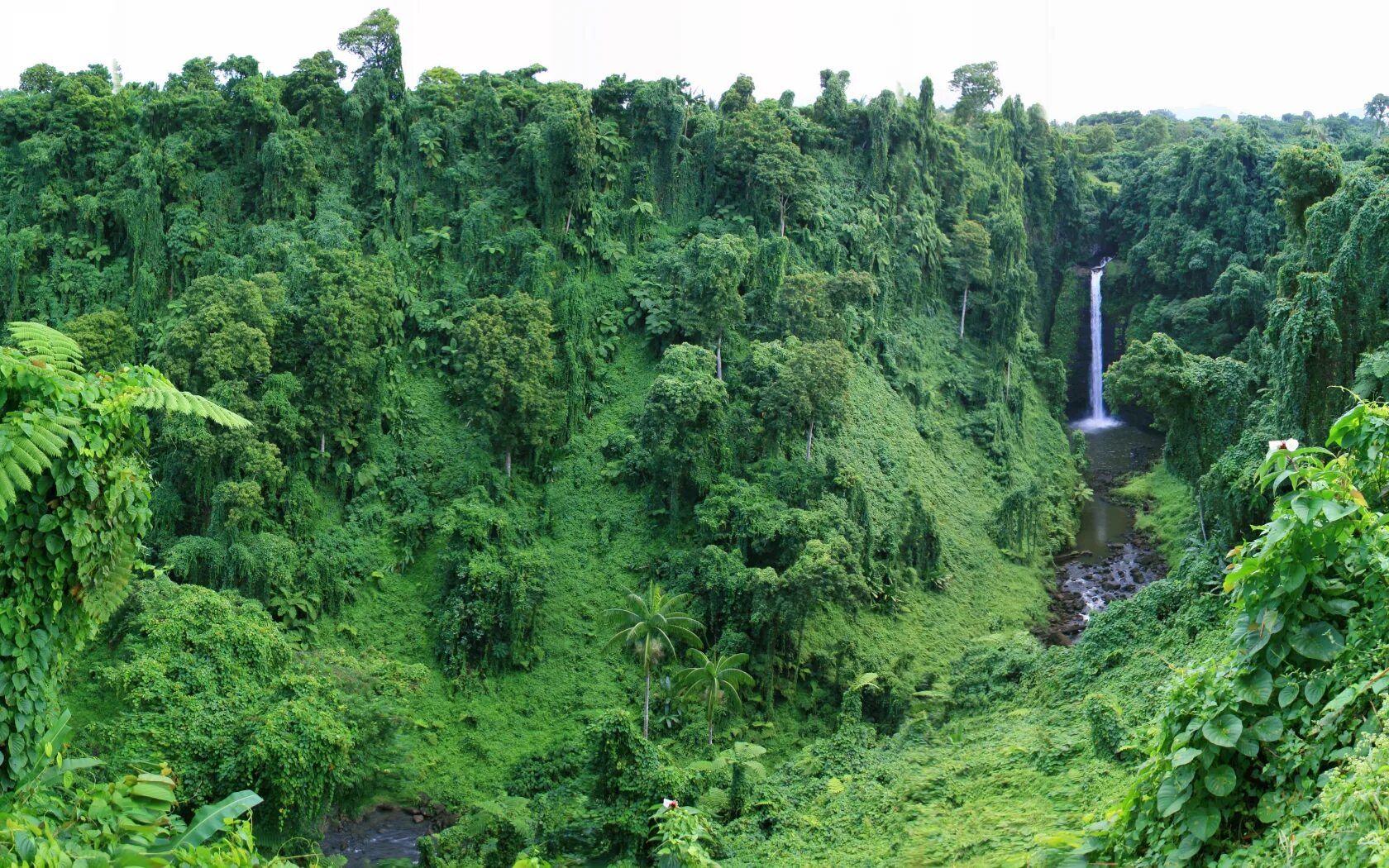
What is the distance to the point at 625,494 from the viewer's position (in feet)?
81.5

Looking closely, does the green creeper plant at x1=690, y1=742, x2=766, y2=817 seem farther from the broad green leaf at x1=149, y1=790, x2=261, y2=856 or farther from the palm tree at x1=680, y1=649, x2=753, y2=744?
the broad green leaf at x1=149, y1=790, x2=261, y2=856

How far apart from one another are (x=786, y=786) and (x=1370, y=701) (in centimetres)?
1367

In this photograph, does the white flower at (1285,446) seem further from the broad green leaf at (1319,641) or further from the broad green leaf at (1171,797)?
the broad green leaf at (1171,797)

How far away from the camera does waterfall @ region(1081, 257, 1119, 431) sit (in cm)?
4028

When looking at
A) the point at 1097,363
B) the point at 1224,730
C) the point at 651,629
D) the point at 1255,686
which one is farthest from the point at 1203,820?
the point at 1097,363

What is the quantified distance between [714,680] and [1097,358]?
2770 cm

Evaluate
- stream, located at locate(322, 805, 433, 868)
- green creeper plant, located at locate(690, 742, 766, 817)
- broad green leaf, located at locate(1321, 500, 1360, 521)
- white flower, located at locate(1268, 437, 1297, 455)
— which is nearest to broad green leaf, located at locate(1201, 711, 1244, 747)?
broad green leaf, located at locate(1321, 500, 1360, 521)

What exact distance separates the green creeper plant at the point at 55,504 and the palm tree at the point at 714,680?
1456 cm

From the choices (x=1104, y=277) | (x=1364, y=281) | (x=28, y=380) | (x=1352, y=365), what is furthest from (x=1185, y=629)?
(x=1104, y=277)

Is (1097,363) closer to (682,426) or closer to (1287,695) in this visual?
(682,426)

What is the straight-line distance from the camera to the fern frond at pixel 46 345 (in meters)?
5.64

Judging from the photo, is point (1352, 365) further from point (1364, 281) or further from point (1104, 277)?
point (1104, 277)

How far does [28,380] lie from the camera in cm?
534

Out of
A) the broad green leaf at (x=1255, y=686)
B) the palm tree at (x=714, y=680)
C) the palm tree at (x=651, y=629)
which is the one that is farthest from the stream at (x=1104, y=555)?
the broad green leaf at (x=1255, y=686)
